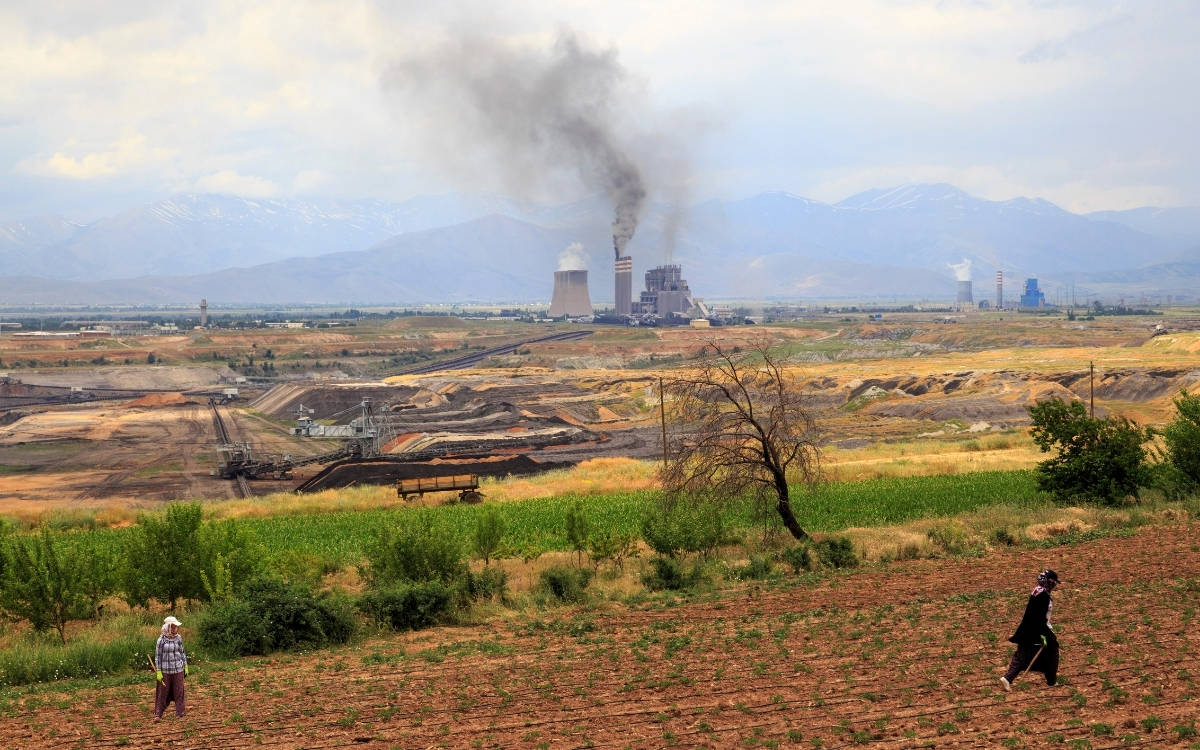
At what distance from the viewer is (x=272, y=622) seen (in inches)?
811

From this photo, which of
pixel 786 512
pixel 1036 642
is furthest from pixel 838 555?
pixel 1036 642

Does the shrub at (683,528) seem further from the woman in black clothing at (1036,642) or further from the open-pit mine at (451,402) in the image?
the open-pit mine at (451,402)

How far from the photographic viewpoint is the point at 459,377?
386 ft

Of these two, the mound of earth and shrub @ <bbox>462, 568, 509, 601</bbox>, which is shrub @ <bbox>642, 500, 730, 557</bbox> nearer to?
shrub @ <bbox>462, 568, 509, 601</bbox>

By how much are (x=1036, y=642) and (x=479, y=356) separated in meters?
142

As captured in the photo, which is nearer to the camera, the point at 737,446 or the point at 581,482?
the point at 737,446

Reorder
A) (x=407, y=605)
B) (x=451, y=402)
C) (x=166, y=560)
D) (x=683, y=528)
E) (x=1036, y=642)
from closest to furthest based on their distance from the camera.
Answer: (x=1036, y=642)
(x=407, y=605)
(x=166, y=560)
(x=683, y=528)
(x=451, y=402)

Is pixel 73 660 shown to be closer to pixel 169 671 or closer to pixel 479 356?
pixel 169 671

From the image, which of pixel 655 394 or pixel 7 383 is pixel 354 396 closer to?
pixel 655 394

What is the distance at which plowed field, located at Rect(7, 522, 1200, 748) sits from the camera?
46.4 ft

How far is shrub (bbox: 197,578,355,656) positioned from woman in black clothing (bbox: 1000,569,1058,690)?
12502 mm

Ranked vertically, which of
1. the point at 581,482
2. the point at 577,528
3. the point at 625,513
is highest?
the point at 577,528

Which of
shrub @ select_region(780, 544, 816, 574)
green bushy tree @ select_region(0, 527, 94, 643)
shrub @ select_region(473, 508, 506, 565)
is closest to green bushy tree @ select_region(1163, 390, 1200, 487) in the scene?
shrub @ select_region(780, 544, 816, 574)

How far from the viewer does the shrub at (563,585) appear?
2408 cm
